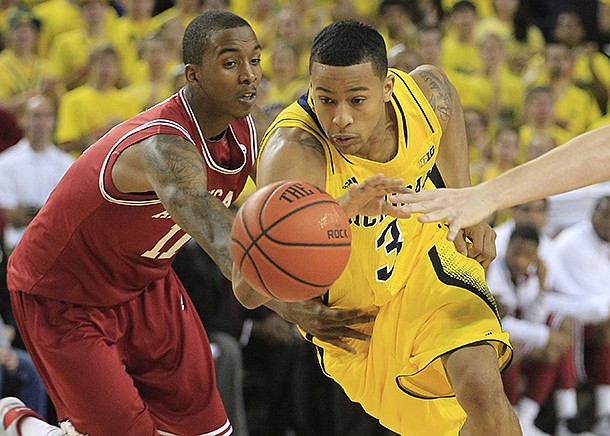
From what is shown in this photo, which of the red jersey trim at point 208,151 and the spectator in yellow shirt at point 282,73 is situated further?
the spectator in yellow shirt at point 282,73

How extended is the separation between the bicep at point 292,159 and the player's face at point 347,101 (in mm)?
100

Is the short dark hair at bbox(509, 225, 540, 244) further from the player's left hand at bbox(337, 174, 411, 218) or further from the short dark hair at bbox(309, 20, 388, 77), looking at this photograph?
the player's left hand at bbox(337, 174, 411, 218)

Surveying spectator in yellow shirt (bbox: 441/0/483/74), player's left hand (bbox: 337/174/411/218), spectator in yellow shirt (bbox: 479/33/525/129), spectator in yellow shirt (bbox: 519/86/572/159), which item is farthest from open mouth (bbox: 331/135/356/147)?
spectator in yellow shirt (bbox: 441/0/483/74)

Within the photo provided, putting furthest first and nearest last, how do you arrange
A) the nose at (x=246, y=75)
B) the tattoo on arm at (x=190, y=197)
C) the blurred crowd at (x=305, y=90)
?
the blurred crowd at (x=305, y=90) < the nose at (x=246, y=75) < the tattoo on arm at (x=190, y=197)

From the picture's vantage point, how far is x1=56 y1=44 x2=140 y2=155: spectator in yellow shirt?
27.3 ft

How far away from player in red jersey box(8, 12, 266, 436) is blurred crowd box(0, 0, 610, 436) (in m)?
1.85

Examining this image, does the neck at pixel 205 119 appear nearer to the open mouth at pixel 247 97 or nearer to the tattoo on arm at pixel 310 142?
the open mouth at pixel 247 97

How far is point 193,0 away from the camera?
988 centimetres

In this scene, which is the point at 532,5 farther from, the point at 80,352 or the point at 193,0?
the point at 80,352

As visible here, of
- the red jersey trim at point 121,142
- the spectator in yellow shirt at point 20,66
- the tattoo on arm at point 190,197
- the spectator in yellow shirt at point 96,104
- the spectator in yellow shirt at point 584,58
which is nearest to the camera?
the tattoo on arm at point 190,197

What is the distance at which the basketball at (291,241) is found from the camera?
3.29 m

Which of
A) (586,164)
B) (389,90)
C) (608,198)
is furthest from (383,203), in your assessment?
(608,198)

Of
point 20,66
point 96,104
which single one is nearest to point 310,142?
point 96,104

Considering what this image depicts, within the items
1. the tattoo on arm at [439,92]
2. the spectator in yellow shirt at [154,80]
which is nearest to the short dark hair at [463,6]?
the spectator in yellow shirt at [154,80]
